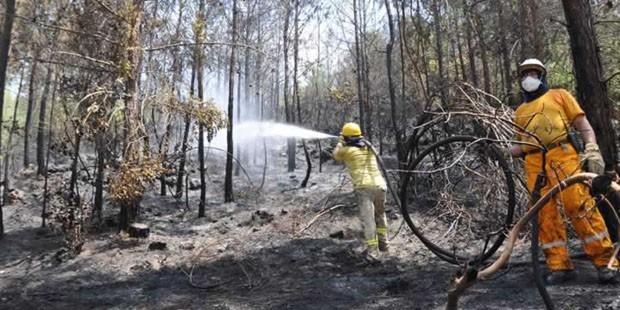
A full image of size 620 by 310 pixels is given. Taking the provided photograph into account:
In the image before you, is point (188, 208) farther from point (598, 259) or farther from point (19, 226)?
point (598, 259)

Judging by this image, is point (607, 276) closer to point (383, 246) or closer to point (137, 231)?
point (383, 246)

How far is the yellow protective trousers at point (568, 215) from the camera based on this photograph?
4078 millimetres

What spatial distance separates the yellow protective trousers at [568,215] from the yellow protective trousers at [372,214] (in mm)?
2576

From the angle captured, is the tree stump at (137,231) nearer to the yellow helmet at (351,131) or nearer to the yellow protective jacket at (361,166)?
the yellow protective jacket at (361,166)

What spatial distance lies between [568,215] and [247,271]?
418 centimetres

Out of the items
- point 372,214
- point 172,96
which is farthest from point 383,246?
point 172,96

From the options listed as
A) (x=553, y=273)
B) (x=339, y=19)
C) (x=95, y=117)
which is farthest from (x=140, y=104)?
(x=339, y=19)

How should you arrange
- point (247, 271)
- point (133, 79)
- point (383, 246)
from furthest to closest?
point (133, 79)
point (383, 246)
point (247, 271)

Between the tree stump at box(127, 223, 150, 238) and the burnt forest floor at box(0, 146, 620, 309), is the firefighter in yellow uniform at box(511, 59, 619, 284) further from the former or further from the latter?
the tree stump at box(127, 223, 150, 238)

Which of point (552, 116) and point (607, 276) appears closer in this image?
point (607, 276)

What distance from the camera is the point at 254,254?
25.2 ft

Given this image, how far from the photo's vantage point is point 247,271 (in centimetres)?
682

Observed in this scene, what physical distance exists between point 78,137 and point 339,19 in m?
14.8

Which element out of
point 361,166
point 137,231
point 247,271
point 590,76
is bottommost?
point 247,271
